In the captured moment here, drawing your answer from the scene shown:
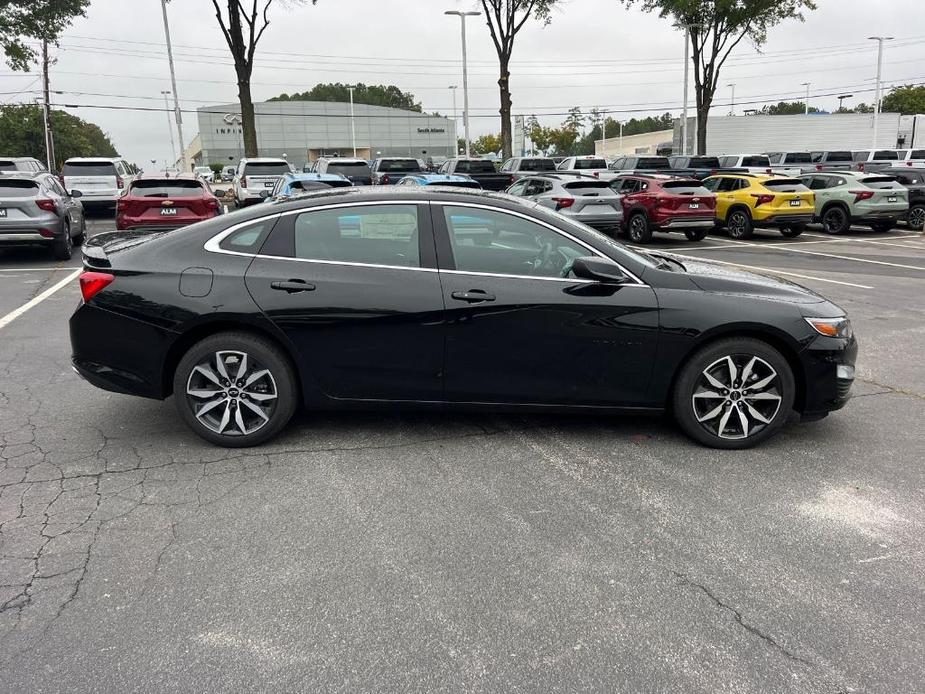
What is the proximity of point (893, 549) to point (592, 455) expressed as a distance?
162 centimetres

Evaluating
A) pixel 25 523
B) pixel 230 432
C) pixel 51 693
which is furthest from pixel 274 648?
pixel 230 432

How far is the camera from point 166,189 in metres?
13.6

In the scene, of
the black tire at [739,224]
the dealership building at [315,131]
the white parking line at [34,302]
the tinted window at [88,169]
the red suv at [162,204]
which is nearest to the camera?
the white parking line at [34,302]

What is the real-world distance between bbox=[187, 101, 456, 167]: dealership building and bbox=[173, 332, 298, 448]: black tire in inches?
3597

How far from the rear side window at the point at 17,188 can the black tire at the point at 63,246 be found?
34.9 inches

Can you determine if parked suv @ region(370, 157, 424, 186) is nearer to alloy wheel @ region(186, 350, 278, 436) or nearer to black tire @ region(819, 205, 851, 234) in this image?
black tire @ region(819, 205, 851, 234)

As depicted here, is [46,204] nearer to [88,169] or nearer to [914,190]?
[88,169]

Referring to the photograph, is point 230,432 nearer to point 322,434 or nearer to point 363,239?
point 322,434

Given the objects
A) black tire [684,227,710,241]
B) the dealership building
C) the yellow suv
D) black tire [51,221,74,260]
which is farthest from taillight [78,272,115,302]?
the dealership building

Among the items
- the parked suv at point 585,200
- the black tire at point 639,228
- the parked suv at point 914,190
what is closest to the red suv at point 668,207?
the black tire at point 639,228

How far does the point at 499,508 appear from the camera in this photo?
12.1ft

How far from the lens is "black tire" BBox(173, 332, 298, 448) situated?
171 inches

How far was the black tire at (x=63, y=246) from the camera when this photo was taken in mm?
12594

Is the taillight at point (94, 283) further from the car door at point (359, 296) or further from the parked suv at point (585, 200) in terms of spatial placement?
the parked suv at point (585, 200)
